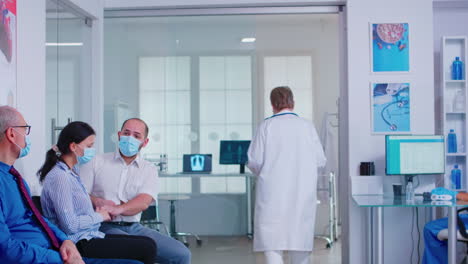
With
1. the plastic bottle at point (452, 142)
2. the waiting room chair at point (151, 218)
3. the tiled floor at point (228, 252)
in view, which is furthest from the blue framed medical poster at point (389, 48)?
the waiting room chair at point (151, 218)

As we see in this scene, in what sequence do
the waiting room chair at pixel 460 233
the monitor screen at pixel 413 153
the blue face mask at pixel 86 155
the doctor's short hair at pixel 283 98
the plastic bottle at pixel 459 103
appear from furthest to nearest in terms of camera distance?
the plastic bottle at pixel 459 103 < the monitor screen at pixel 413 153 < the doctor's short hair at pixel 283 98 < the waiting room chair at pixel 460 233 < the blue face mask at pixel 86 155

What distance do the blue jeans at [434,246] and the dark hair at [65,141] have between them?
2.52 meters

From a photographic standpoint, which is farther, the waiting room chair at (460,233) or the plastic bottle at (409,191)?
the plastic bottle at (409,191)

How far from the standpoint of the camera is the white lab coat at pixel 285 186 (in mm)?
4062

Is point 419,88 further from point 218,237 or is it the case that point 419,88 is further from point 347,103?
point 218,237

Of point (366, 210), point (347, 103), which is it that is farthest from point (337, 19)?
point (366, 210)

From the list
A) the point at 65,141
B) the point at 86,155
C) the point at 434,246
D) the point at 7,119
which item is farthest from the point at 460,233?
the point at 7,119

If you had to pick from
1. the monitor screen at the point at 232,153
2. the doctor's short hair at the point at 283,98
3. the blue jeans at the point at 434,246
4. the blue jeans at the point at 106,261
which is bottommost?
the blue jeans at the point at 434,246

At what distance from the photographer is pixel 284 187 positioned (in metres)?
4.06

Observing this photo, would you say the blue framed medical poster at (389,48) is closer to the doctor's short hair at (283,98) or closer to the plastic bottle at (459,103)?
the plastic bottle at (459,103)

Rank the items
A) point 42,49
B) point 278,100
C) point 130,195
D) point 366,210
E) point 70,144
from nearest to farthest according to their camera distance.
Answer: point 70,144
point 130,195
point 42,49
point 278,100
point 366,210

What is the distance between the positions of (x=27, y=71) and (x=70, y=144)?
0.75 metres

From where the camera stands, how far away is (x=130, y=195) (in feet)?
11.6

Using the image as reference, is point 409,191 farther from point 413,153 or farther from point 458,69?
point 458,69
